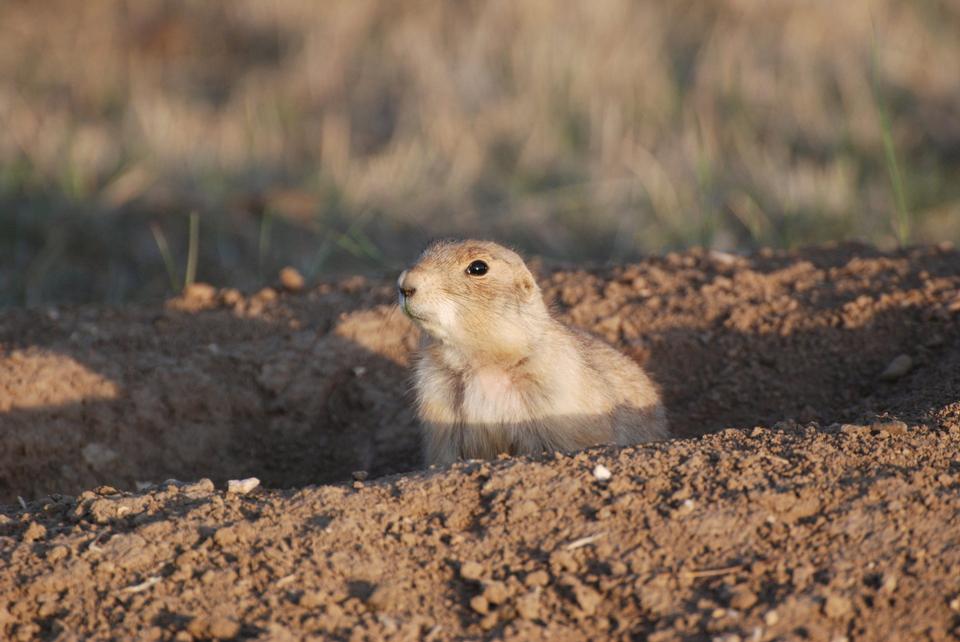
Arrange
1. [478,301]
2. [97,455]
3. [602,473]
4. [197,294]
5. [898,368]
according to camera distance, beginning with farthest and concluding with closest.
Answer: [197,294], [97,455], [898,368], [478,301], [602,473]

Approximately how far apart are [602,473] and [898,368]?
2515 millimetres

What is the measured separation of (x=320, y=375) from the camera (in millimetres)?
6449

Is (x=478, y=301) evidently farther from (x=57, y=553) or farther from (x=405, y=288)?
(x=57, y=553)

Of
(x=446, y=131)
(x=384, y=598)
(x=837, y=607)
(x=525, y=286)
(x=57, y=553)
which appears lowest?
(x=446, y=131)

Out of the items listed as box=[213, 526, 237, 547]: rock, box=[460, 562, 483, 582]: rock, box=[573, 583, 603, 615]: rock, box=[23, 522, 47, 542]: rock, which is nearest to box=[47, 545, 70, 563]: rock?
box=[23, 522, 47, 542]: rock

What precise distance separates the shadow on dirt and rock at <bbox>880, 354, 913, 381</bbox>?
0.12 feet

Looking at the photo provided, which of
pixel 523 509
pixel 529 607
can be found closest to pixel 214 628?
pixel 529 607

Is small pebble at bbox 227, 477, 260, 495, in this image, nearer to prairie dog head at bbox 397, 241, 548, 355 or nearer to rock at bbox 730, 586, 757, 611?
prairie dog head at bbox 397, 241, 548, 355

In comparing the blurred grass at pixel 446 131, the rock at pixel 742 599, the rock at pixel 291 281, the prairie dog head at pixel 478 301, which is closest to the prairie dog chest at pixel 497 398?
the prairie dog head at pixel 478 301

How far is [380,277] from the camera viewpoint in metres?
7.32

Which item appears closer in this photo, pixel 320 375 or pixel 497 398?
pixel 497 398

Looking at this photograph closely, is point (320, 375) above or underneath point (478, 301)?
underneath

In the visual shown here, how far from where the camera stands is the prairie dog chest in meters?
5.18

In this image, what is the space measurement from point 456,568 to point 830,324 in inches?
132
